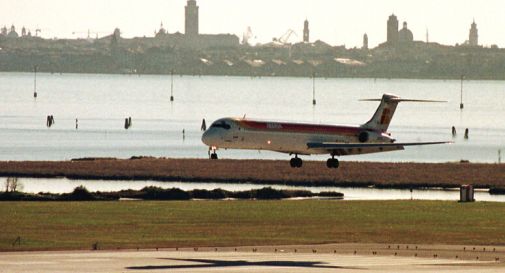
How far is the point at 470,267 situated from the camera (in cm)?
6488

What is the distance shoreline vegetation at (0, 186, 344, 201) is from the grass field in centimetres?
590

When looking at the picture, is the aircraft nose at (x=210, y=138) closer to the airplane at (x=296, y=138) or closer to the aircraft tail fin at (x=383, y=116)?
the airplane at (x=296, y=138)

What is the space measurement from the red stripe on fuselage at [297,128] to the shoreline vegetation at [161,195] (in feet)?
35.4

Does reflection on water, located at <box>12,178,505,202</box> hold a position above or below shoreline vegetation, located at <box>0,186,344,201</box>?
below

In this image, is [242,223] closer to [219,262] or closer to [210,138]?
[210,138]

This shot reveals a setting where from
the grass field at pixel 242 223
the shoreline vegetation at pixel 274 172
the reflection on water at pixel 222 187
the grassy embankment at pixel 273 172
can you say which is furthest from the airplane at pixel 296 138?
the grassy embankment at pixel 273 172

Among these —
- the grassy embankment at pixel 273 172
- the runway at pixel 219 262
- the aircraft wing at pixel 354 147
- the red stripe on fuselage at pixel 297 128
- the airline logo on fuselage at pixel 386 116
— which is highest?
the airline logo on fuselage at pixel 386 116

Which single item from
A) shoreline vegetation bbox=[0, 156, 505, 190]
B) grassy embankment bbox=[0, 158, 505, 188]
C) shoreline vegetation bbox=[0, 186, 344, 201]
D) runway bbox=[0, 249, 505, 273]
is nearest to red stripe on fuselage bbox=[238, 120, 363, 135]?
shoreline vegetation bbox=[0, 186, 344, 201]

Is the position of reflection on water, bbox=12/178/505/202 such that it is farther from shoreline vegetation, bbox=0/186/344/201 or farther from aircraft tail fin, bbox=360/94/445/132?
aircraft tail fin, bbox=360/94/445/132

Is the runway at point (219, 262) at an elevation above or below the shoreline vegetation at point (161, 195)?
above

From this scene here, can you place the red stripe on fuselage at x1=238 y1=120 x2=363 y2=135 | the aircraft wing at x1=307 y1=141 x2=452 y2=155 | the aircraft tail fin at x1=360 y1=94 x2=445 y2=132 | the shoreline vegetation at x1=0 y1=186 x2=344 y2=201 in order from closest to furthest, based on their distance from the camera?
the red stripe on fuselage at x1=238 y1=120 x2=363 y2=135 → the aircraft wing at x1=307 y1=141 x2=452 y2=155 → the shoreline vegetation at x1=0 y1=186 x2=344 y2=201 → the aircraft tail fin at x1=360 y1=94 x2=445 y2=132

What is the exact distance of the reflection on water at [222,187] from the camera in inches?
5025

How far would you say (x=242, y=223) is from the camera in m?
90.6

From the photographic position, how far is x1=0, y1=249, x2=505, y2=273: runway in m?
62.8
